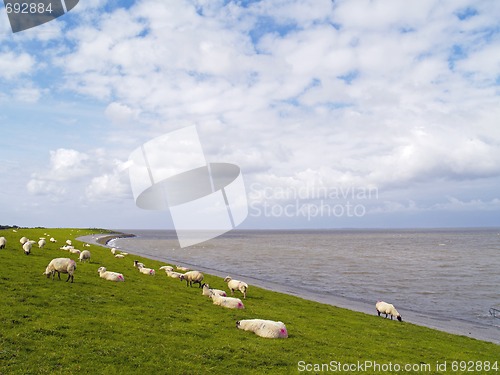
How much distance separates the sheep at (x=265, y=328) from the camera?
17656mm

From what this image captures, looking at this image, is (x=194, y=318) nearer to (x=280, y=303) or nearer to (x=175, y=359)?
(x=175, y=359)

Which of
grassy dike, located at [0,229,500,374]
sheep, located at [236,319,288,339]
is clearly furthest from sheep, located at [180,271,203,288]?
sheep, located at [236,319,288,339]

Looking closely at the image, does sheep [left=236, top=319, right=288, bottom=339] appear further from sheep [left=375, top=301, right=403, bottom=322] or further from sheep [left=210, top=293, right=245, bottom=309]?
sheep [left=375, top=301, right=403, bottom=322]

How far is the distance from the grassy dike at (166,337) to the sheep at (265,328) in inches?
20.2

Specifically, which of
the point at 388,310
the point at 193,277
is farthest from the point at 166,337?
the point at 388,310

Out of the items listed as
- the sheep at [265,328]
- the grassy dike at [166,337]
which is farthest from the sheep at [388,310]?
the sheep at [265,328]

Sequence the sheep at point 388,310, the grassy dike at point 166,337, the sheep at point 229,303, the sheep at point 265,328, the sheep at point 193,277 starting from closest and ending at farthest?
1. the grassy dike at point 166,337
2. the sheep at point 265,328
3. the sheep at point 229,303
4. the sheep at point 388,310
5. the sheep at point 193,277

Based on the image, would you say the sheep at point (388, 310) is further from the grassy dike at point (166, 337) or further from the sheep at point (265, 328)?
the sheep at point (265, 328)

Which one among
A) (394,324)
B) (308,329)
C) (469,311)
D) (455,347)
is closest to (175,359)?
(308,329)

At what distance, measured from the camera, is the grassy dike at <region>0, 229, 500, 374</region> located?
1282cm

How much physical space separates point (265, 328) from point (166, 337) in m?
4.98

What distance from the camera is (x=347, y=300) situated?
39.5 m

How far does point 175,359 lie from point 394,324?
19605 millimetres

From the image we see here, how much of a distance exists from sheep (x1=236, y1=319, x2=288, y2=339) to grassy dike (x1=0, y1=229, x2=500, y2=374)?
20.2 inches
